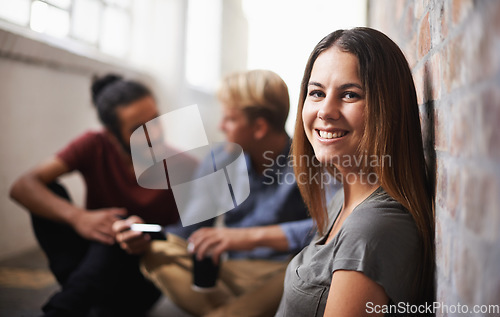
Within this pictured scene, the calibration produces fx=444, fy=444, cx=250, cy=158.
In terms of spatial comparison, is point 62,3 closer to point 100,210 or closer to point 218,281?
point 100,210

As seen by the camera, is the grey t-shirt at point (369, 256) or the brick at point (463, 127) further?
the grey t-shirt at point (369, 256)

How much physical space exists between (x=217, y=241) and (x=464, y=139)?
0.87 metres

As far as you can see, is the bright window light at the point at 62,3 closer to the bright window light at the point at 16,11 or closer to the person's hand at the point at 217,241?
the bright window light at the point at 16,11

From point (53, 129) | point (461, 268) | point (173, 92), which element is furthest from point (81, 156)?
point (173, 92)

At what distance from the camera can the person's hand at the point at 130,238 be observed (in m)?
1.32

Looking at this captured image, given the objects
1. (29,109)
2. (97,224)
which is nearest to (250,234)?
(97,224)

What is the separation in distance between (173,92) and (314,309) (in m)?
3.01

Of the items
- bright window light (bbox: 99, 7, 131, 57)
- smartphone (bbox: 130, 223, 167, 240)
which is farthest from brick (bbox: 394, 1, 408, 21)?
bright window light (bbox: 99, 7, 131, 57)

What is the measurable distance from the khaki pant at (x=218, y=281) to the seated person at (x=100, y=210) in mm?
110

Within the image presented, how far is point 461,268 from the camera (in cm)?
45

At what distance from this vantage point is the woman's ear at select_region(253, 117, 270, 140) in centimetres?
129

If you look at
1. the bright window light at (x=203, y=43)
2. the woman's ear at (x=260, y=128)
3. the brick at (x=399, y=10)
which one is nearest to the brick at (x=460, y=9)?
the brick at (x=399, y=10)

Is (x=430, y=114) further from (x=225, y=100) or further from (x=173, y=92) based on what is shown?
(x=173, y=92)

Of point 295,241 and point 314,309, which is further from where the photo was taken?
point 295,241
